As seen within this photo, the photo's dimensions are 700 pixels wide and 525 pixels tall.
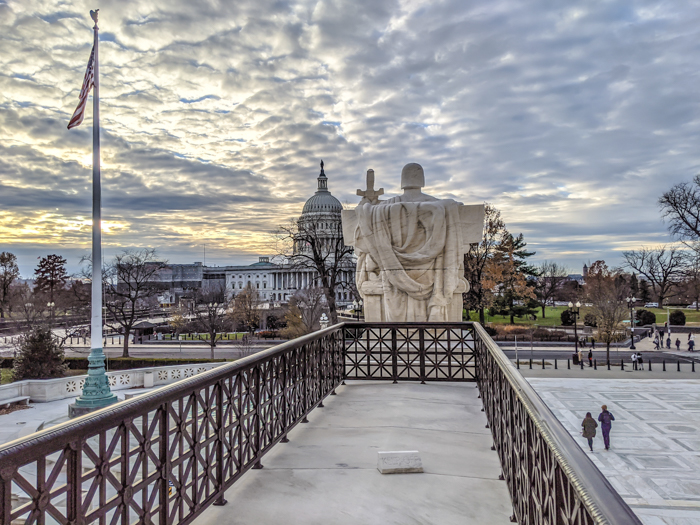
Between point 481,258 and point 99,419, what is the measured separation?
36.2 meters

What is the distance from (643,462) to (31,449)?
11.4m

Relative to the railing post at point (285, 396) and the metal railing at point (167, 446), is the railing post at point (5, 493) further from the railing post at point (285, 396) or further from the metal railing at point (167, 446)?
the railing post at point (285, 396)

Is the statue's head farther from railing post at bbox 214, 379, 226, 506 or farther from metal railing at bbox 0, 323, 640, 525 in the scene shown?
railing post at bbox 214, 379, 226, 506

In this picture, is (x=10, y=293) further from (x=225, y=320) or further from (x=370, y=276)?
(x=370, y=276)

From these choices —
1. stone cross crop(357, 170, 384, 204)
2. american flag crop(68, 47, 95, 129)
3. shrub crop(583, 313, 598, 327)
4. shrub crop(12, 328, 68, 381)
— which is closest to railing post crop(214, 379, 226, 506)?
stone cross crop(357, 170, 384, 204)

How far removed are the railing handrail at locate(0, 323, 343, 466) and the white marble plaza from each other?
7.45 metres

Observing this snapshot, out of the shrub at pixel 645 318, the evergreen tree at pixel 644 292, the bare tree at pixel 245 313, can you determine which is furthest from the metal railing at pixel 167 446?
the evergreen tree at pixel 644 292

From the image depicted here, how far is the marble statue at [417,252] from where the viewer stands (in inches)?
332

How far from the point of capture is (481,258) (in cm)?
3631

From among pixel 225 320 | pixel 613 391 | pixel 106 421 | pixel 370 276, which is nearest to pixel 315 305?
pixel 225 320

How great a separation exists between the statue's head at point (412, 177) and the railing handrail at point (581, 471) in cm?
698

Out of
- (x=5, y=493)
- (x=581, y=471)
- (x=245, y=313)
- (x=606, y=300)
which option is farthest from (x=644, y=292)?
(x=5, y=493)

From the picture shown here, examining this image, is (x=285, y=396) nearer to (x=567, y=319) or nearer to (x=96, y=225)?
(x=96, y=225)

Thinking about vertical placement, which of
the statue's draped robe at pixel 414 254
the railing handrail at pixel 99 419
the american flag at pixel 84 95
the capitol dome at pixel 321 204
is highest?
the capitol dome at pixel 321 204
